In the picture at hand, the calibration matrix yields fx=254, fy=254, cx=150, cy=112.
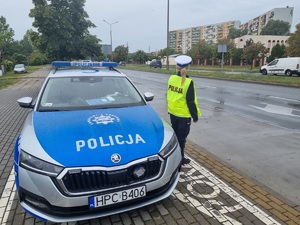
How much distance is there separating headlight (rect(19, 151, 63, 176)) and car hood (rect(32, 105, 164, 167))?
0.08 metres

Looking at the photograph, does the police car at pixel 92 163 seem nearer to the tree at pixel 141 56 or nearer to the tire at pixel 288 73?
the tire at pixel 288 73

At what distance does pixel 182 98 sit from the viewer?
Result: 386cm

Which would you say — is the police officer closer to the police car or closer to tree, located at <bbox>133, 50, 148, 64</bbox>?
the police car

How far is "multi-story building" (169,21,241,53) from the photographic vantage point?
141 meters

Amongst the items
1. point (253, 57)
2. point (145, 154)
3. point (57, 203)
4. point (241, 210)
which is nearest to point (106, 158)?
point (145, 154)

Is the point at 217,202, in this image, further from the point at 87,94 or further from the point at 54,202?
the point at 87,94

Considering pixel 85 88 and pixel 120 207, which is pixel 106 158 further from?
pixel 85 88

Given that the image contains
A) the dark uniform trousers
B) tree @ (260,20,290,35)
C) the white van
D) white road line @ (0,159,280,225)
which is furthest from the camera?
tree @ (260,20,290,35)

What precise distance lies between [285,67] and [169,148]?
26.0 metres

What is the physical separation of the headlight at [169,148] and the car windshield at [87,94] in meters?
1.08

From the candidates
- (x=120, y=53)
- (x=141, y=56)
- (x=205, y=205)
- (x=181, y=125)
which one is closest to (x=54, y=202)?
(x=205, y=205)

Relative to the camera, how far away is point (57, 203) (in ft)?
7.98

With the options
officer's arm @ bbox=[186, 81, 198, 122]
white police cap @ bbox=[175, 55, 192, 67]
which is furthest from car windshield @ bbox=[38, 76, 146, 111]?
white police cap @ bbox=[175, 55, 192, 67]

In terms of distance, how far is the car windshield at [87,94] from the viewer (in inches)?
147
